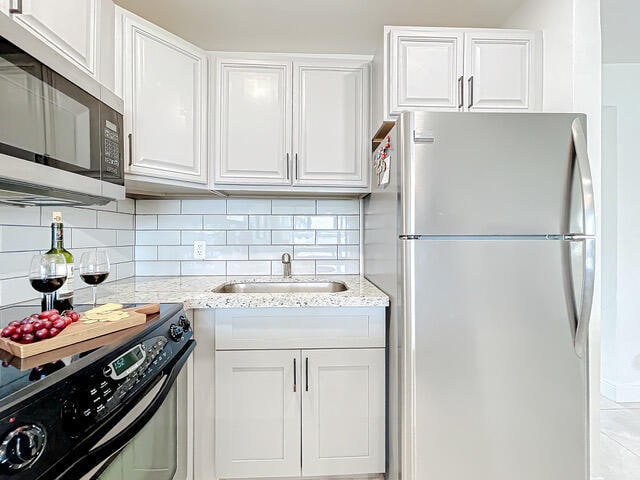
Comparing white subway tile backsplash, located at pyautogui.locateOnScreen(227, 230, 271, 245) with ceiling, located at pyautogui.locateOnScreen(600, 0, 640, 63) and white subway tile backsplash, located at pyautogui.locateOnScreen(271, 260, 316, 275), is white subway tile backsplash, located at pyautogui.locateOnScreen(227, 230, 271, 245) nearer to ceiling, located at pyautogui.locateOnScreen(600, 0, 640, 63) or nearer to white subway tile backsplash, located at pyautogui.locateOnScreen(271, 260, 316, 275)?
white subway tile backsplash, located at pyautogui.locateOnScreen(271, 260, 316, 275)

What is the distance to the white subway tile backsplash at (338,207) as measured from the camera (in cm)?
229

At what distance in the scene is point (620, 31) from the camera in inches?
83.7

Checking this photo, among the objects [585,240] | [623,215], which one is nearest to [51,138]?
[585,240]

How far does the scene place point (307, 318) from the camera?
1.55m

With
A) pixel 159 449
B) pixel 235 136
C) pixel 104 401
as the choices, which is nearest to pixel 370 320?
pixel 159 449

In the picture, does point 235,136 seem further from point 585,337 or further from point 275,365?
point 585,337

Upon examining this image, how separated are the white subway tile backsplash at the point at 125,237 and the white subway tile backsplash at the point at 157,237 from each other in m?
0.03

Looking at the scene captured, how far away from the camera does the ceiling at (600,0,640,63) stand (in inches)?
73.8

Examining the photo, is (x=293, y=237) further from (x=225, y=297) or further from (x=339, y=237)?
(x=225, y=297)

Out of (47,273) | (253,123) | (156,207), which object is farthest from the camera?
(156,207)

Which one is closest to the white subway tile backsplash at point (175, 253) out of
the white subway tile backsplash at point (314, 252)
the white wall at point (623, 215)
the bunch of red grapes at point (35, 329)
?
the white subway tile backsplash at point (314, 252)

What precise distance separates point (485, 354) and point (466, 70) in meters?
1.26

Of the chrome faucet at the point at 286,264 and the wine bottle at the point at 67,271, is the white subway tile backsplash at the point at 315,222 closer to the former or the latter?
the chrome faucet at the point at 286,264

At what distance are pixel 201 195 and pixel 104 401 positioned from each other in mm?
1552
